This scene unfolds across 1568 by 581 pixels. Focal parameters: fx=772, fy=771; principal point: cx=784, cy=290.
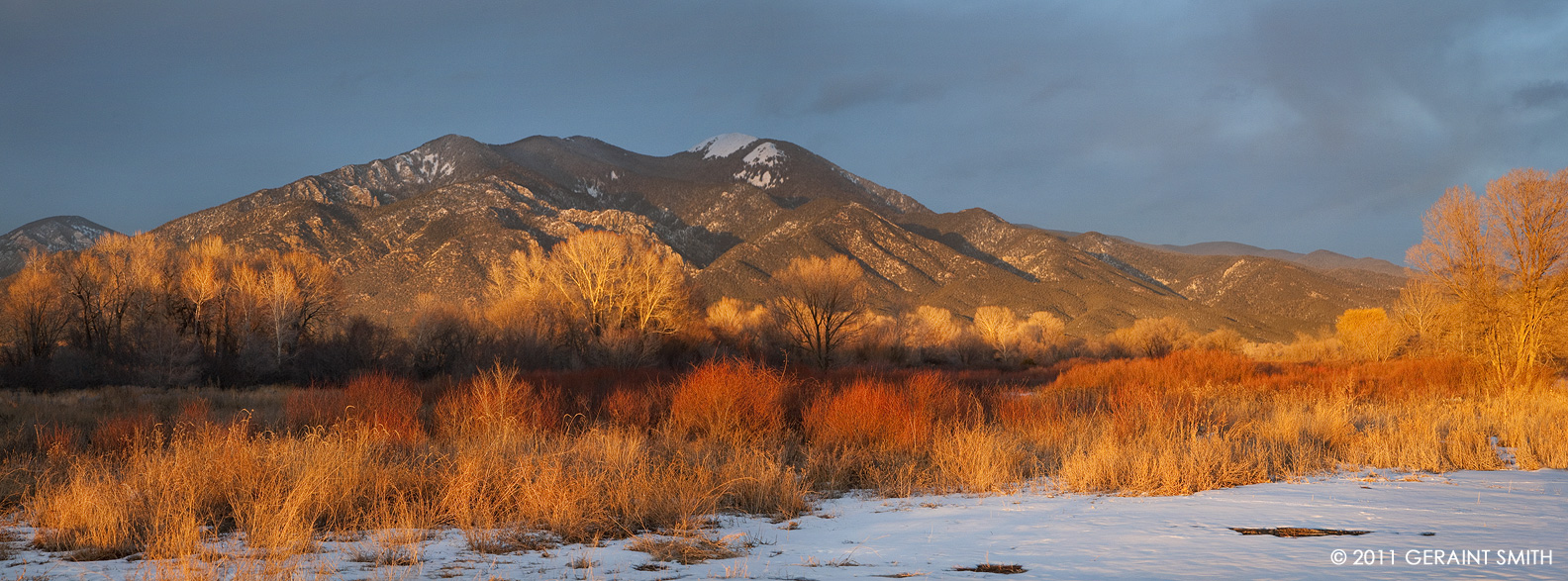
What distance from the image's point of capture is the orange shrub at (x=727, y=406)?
35.4 feet

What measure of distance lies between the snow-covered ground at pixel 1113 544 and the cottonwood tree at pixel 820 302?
1420 inches

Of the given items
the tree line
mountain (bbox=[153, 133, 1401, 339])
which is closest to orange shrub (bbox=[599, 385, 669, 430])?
the tree line

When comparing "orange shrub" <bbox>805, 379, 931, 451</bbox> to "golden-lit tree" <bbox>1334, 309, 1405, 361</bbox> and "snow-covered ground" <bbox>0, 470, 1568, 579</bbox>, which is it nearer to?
"snow-covered ground" <bbox>0, 470, 1568, 579</bbox>

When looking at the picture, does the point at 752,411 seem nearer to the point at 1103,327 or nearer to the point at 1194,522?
the point at 1194,522

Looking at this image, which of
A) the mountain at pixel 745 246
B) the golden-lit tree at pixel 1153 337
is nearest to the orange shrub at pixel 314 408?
the golden-lit tree at pixel 1153 337

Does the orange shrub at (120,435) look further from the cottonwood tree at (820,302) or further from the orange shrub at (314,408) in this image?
the cottonwood tree at (820,302)

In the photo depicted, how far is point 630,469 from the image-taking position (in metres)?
6.73

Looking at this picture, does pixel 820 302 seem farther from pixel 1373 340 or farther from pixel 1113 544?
pixel 1113 544

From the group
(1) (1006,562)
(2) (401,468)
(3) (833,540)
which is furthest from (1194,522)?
(2) (401,468)

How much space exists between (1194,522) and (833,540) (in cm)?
221

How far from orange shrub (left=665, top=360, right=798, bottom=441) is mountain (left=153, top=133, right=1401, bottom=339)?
5950cm

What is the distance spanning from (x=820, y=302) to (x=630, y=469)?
120 ft

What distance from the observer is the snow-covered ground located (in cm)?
356

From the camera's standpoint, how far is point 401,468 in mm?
6598
